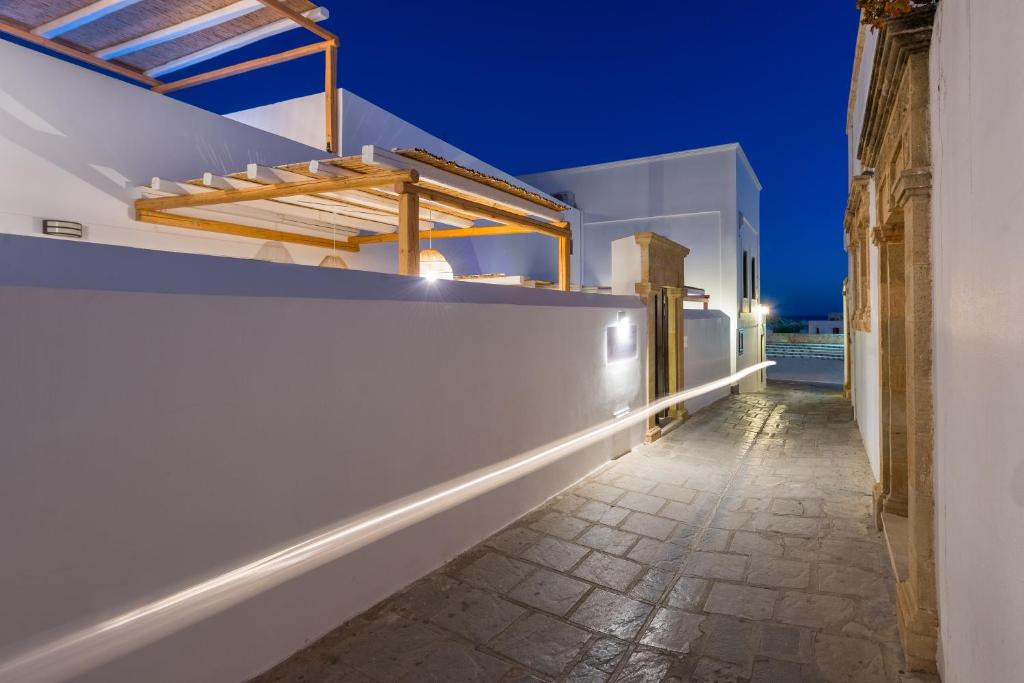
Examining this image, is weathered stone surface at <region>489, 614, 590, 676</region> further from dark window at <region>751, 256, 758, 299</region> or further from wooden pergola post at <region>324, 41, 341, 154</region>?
dark window at <region>751, 256, 758, 299</region>

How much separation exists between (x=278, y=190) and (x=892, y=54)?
5071 millimetres

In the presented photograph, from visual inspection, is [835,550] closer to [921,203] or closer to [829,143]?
[921,203]

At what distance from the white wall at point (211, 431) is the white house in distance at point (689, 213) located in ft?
38.6

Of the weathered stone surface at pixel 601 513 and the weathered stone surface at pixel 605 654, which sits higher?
the weathered stone surface at pixel 601 513

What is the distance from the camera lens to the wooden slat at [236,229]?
618 cm

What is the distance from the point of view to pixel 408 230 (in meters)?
4.84

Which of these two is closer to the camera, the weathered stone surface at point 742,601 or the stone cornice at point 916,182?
the stone cornice at point 916,182

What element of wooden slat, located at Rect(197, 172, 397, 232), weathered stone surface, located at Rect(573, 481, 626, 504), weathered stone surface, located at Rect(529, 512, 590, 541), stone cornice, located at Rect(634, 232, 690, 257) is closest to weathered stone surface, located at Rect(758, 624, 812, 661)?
weathered stone surface, located at Rect(529, 512, 590, 541)

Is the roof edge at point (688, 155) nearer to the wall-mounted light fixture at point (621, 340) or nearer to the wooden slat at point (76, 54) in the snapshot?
the wall-mounted light fixture at point (621, 340)

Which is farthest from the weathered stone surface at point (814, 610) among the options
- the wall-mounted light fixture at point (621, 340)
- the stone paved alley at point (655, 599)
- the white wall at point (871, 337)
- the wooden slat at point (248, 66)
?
the wooden slat at point (248, 66)

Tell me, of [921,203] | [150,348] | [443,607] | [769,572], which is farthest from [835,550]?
[150,348]

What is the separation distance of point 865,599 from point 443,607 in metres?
2.77

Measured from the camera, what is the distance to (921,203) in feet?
9.29

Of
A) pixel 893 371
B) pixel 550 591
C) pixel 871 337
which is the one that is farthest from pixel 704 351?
A: pixel 550 591
